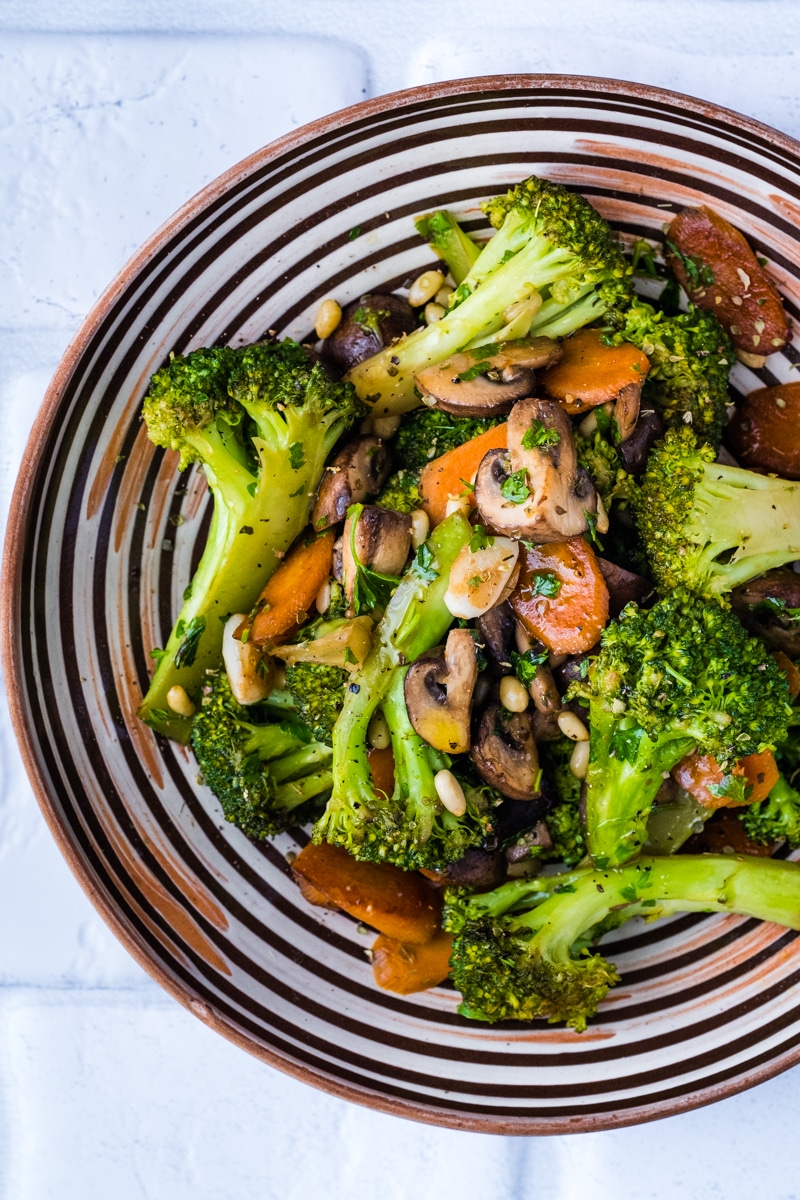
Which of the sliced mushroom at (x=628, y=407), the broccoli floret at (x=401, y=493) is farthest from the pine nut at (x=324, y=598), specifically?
the sliced mushroom at (x=628, y=407)

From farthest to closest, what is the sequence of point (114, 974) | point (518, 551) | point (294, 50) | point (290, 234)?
point (114, 974)
point (294, 50)
point (290, 234)
point (518, 551)

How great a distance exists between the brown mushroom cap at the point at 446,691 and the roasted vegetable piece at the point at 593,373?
797mm

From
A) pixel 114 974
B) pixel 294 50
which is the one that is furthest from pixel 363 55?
pixel 114 974

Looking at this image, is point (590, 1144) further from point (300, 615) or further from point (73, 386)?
point (73, 386)

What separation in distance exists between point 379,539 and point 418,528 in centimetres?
14

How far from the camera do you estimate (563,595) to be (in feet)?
9.04

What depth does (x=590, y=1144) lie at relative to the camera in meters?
3.53

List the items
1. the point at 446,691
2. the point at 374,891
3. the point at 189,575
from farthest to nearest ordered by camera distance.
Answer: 1. the point at 189,575
2. the point at 374,891
3. the point at 446,691

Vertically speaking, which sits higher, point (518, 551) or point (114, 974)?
point (518, 551)

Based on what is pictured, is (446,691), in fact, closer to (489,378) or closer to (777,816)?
(489,378)

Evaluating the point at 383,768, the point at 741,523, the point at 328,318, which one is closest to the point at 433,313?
the point at 328,318

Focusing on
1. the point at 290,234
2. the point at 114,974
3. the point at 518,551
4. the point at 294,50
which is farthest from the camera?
the point at 114,974

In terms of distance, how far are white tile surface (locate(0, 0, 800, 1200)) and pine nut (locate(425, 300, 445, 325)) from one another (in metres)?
0.94

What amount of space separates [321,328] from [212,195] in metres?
0.51
